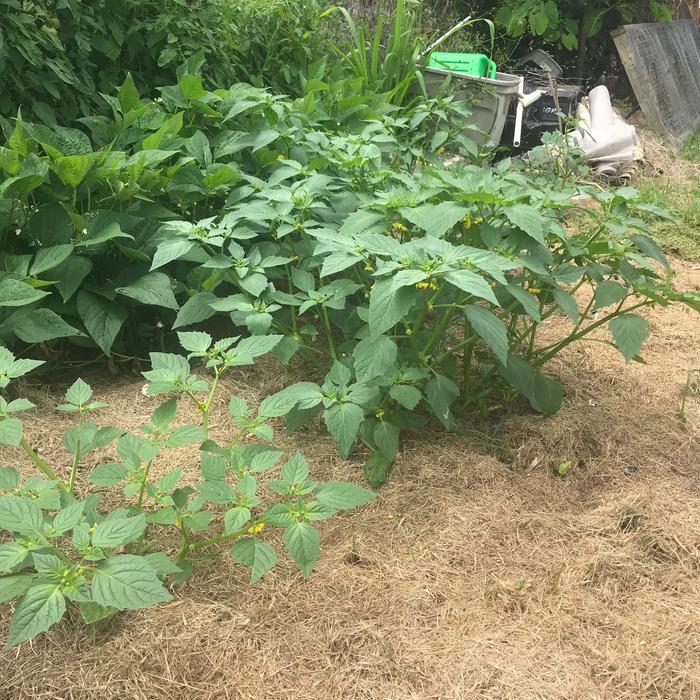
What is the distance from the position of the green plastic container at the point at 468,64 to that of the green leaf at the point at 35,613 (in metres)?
4.39

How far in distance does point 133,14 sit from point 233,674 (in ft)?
8.90

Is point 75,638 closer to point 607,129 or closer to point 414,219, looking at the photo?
point 414,219

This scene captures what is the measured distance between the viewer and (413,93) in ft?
15.6

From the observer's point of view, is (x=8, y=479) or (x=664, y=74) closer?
(x=8, y=479)

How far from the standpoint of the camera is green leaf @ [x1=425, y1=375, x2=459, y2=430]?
6.51ft

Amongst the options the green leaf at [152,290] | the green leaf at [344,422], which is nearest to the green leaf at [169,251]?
the green leaf at [152,290]

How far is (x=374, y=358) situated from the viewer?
5.81 ft

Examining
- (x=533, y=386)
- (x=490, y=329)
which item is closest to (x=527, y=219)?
(x=490, y=329)

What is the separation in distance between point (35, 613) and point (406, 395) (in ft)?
3.34

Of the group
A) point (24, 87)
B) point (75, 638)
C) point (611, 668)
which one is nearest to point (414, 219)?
point (611, 668)

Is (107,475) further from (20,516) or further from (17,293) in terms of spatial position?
(17,293)

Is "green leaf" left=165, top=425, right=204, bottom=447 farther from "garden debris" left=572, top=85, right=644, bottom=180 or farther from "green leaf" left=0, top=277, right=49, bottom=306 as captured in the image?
"garden debris" left=572, top=85, right=644, bottom=180

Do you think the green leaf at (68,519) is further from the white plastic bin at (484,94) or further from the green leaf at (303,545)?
the white plastic bin at (484,94)

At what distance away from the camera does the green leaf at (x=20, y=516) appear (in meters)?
1.33
